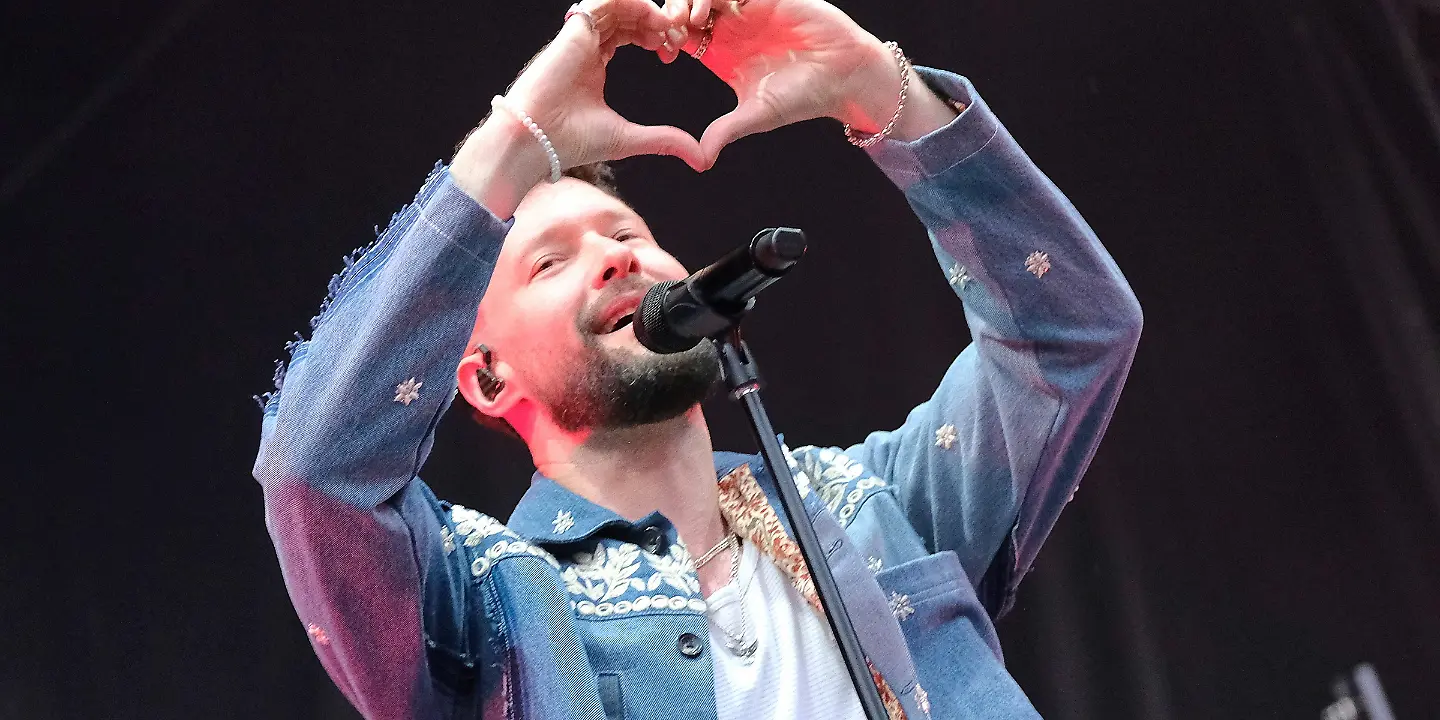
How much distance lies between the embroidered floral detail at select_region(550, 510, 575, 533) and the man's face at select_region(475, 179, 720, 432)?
4.0 inches

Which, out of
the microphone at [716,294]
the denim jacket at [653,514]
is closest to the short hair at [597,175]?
the denim jacket at [653,514]

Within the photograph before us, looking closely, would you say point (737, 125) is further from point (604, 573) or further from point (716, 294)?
point (604, 573)

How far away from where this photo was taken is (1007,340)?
3.69 feet

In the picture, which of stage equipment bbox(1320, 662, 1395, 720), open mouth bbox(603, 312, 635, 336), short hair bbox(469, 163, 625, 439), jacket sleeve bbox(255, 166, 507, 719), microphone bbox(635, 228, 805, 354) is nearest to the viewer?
microphone bbox(635, 228, 805, 354)

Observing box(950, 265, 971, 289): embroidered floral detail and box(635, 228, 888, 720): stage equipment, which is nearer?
box(635, 228, 888, 720): stage equipment

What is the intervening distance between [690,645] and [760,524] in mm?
181

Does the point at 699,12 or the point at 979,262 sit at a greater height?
the point at 699,12

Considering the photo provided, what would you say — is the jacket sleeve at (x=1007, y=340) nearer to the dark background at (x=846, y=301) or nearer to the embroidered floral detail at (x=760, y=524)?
the embroidered floral detail at (x=760, y=524)

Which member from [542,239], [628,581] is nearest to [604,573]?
[628,581]

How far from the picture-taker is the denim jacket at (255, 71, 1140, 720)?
0.88 meters

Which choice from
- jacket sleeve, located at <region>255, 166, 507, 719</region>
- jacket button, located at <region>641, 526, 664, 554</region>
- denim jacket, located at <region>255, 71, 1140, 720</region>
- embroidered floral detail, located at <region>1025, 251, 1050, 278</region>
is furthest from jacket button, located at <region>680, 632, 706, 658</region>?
embroidered floral detail, located at <region>1025, 251, 1050, 278</region>

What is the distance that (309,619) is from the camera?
942 mm

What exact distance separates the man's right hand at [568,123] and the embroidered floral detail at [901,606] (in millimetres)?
430

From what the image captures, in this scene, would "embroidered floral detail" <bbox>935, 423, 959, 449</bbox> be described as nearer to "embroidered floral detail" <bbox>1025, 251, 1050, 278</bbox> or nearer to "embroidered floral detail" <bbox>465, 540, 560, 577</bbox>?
"embroidered floral detail" <bbox>1025, 251, 1050, 278</bbox>
